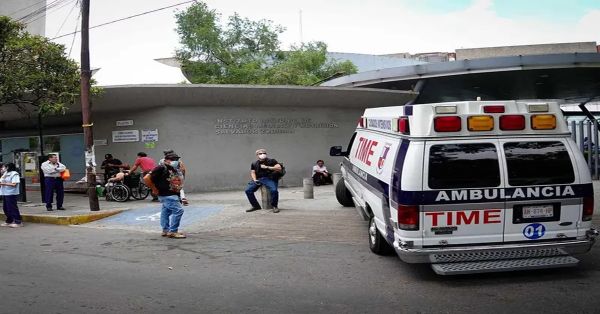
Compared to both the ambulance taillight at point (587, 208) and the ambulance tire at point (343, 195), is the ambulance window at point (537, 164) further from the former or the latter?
the ambulance tire at point (343, 195)

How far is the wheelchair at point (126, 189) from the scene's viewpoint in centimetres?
1478

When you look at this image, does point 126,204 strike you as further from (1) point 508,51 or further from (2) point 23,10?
(1) point 508,51

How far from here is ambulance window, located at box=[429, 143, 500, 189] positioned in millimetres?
5551

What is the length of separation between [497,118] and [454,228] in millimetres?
1361

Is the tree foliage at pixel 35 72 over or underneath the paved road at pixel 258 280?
over

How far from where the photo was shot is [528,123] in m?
5.75

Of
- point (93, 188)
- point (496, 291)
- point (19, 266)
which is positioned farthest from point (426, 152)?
point (93, 188)

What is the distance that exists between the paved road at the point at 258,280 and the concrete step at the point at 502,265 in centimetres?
20

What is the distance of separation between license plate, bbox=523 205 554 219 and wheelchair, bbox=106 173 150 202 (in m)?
11.9

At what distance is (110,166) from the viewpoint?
1605 cm

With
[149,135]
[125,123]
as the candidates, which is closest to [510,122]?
[149,135]

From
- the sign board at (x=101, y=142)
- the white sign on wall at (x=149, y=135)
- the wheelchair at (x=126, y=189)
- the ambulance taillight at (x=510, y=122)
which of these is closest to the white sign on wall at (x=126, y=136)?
the white sign on wall at (x=149, y=135)

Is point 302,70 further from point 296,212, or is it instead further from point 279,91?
point 296,212

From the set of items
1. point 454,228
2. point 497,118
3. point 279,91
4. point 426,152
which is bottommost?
point 454,228
